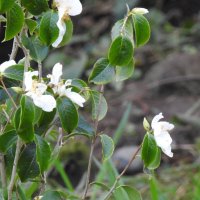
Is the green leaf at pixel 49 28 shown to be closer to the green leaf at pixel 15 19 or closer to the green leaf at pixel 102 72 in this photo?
the green leaf at pixel 15 19

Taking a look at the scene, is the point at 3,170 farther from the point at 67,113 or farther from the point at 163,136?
the point at 163,136

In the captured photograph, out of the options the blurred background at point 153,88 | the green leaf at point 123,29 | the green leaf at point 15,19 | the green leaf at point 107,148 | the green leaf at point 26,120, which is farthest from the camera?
the blurred background at point 153,88

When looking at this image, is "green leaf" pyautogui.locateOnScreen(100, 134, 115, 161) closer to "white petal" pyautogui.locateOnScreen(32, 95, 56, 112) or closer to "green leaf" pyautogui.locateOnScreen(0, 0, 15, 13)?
"white petal" pyautogui.locateOnScreen(32, 95, 56, 112)

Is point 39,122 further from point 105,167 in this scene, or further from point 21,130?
point 105,167

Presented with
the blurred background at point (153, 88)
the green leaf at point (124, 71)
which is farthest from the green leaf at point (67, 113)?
the blurred background at point (153, 88)

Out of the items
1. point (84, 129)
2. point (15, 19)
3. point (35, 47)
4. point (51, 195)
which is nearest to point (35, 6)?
point (15, 19)

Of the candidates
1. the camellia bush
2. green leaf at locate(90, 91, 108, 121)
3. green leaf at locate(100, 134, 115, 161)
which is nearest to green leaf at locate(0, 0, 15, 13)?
the camellia bush

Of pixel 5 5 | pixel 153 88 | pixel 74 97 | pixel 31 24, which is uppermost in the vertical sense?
pixel 5 5
